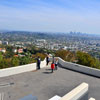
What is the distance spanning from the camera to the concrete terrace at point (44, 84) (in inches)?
253

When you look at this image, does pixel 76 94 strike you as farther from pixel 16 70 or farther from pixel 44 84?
pixel 16 70

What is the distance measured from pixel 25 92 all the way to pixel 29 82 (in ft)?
3.98

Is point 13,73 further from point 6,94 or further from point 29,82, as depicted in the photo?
point 6,94

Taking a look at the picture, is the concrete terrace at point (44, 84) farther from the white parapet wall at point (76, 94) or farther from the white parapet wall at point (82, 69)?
the white parapet wall at point (76, 94)

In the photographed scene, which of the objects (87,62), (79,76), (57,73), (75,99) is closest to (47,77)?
(57,73)

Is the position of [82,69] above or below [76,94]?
below

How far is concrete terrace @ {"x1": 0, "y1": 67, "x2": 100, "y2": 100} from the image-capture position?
6414 mm

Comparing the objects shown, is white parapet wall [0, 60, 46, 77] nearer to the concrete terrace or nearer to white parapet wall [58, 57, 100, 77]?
A: the concrete terrace

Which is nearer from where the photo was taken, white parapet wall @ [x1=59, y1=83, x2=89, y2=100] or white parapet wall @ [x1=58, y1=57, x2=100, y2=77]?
white parapet wall @ [x1=59, y1=83, x2=89, y2=100]

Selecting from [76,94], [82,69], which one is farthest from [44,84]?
[76,94]

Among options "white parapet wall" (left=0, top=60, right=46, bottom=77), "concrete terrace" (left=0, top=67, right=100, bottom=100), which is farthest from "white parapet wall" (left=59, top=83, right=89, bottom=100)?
"white parapet wall" (left=0, top=60, right=46, bottom=77)

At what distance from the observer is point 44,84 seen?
7.52m

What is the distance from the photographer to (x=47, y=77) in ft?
28.1

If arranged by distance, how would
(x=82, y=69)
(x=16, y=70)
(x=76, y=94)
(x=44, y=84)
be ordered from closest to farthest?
1. (x=76, y=94)
2. (x=44, y=84)
3. (x=16, y=70)
4. (x=82, y=69)
